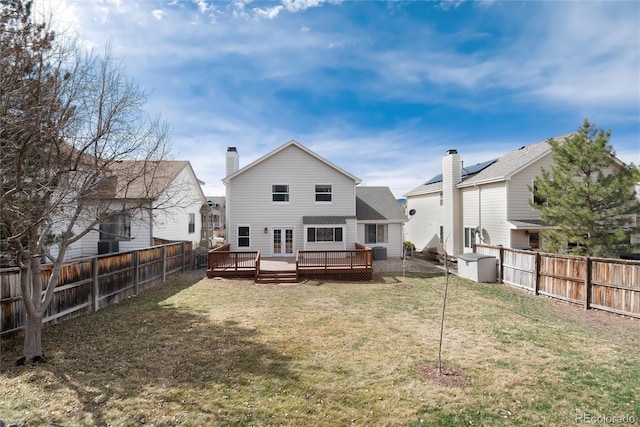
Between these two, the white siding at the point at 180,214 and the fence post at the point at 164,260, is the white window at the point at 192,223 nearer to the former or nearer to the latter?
the white siding at the point at 180,214

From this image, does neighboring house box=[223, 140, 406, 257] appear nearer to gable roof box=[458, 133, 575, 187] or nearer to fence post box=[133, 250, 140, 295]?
fence post box=[133, 250, 140, 295]

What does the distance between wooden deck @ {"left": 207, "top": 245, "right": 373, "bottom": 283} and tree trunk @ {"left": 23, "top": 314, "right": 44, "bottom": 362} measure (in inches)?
342

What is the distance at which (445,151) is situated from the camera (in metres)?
21.3

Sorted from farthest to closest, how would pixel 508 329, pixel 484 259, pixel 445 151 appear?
1. pixel 445 151
2. pixel 484 259
3. pixel 508 329

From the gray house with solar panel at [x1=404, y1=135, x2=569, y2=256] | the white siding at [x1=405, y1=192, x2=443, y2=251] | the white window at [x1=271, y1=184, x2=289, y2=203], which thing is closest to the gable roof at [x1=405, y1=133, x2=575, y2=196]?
the gray house with solar panel at [x1=404, y1=135, x2=569, y2=256]

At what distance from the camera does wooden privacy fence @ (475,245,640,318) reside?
8375 mm

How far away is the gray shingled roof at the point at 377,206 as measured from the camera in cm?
2075

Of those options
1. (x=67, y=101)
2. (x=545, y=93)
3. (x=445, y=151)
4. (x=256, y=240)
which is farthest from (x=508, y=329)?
(x=445, y=151)

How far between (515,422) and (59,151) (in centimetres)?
823

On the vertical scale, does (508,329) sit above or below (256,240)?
below

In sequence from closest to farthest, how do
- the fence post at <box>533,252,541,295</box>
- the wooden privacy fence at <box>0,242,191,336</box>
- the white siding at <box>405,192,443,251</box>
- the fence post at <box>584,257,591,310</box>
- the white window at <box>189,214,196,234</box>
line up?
the wooden privacy fence at <box>0,242,191,336</box> < the fence post at <box>584,257,591,310</box> < the fence post at <box>533,252,541,295</box> < the white window at <box>189,214,196,234</box> < the white siding at <box>405,192,443,251</box>

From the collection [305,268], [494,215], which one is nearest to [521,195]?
[494,215]

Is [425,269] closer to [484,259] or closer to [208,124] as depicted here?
[484,259]

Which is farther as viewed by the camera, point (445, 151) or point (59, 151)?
point (445, 151)
